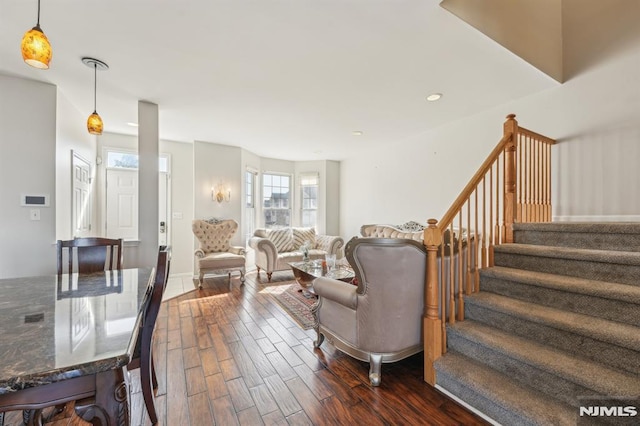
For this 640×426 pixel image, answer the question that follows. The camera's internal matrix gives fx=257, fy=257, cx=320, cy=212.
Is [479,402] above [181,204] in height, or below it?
below

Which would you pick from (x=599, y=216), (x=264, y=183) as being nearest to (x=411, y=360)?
(x=599, y=216)

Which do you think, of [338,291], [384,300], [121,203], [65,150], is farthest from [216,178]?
[384,300]

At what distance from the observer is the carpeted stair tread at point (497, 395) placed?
133 cm

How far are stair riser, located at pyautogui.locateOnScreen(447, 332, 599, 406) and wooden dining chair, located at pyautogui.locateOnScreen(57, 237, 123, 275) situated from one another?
117 inches

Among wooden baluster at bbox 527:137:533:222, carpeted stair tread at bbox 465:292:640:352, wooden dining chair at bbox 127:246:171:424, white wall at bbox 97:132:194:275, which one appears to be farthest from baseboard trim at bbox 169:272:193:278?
wooden baluster at bbox 527:137:533:222

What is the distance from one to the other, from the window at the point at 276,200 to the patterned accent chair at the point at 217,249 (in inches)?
53.5

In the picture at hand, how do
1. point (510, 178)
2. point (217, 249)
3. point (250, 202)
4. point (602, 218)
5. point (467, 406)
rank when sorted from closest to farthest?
1. point (467, 406)
2. point (510, 178)
3. point (602, 218)
4. point (217, 249)
5. point (250, 202)

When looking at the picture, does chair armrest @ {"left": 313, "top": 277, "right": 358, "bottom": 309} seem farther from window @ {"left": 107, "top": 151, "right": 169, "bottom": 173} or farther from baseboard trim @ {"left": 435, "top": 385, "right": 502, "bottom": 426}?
window @ {"left": 107, "top": 151, "right": 169, "bottom": 173}

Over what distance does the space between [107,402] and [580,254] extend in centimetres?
281

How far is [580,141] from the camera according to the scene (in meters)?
2.82

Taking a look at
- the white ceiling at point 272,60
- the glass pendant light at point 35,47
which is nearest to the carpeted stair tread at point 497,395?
the white ceiling at point 272,60

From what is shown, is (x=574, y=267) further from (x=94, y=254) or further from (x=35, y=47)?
(x=94, y=254)

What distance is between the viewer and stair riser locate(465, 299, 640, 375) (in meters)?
1.36

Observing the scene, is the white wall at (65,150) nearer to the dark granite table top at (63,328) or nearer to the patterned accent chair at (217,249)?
the dark granite table top at (63,328)
